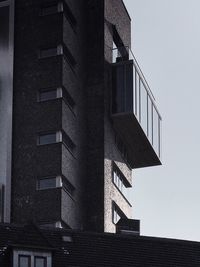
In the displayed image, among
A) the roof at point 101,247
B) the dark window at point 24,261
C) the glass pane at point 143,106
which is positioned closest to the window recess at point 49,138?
the glass pane at point 143,106

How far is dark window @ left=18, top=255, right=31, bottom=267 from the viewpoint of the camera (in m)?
70.2

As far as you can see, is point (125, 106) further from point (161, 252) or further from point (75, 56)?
point (161, 252)

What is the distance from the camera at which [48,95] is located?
106188 millimetres

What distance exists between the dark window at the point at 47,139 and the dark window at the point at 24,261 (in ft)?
111

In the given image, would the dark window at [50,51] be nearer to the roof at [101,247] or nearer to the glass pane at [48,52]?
the glass pane at [48,52]

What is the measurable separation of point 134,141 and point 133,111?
203 inches

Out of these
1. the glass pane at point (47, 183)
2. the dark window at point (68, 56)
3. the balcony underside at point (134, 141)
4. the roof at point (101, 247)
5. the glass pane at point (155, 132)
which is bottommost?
the roof at point (101, 247)

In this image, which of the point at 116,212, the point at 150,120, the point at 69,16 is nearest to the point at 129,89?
the point at 150,120

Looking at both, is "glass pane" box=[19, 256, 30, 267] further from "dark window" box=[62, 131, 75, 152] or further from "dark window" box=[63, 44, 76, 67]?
"dark window" box=[63, 44, 76, 67]

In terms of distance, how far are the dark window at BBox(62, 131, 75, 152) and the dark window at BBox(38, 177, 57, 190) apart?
3124 mm

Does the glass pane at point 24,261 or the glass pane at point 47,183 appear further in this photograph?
the glass pane at point 47,183

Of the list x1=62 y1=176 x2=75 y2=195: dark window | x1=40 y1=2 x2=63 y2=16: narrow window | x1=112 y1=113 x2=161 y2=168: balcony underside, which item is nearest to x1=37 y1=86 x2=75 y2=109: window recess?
x1=112 y1=113 x2=161 y2=168: balcony underside

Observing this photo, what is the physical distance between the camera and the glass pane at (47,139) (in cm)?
10400

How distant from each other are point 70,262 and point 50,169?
102 feet
